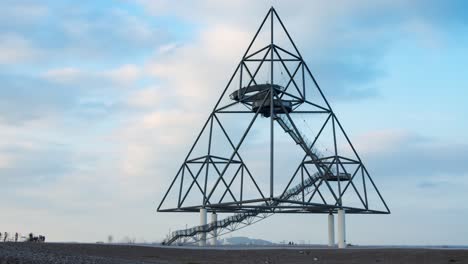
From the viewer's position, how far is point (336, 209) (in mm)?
62969

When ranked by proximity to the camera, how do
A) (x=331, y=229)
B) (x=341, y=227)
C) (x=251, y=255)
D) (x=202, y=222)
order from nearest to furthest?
(x=251, y=255), (x=341, y=227), (x=202, y=222), (x=331, y=229)

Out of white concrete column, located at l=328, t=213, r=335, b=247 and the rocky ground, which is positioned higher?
white concrete column, located at l=328, t=213, r=335, b=247

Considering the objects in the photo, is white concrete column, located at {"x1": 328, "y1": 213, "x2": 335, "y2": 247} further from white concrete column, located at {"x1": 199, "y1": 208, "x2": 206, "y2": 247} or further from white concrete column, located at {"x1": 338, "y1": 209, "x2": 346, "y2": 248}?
white concrete column, located at {"x1": 199, "y1": 208, "x2": 206, "y2": 247}

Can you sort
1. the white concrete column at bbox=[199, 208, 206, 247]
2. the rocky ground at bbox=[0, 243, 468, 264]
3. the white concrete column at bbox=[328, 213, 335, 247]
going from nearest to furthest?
the rocky ground at bbox=[0, 243, 468, 264] < the white concrete column at bbox=[199, 208, 206, 247] < the white concrete column at bbox=[328, 213, 335, 247]

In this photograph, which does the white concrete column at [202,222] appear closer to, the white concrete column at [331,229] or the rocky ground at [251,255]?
the white concrete column at [331,229]

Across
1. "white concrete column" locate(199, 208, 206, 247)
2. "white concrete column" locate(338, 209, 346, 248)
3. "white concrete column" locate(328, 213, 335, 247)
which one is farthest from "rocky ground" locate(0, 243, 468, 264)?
"white concrete column" locate(328, 213, 335, 247)

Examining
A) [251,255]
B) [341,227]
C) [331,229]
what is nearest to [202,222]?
[341,227]

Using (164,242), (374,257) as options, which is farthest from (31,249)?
(164,242)

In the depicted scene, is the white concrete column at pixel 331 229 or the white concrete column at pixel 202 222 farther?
the white concrete column at pixel 331 229

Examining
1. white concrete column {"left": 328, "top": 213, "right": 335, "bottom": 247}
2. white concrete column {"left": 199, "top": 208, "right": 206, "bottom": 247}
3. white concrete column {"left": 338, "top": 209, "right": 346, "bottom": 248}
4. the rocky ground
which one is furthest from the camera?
white concrete column {"left": 328, "top": 213, "right": 335, "bottom": 247}

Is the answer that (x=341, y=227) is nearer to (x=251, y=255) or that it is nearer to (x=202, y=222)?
(x=202, y=222)

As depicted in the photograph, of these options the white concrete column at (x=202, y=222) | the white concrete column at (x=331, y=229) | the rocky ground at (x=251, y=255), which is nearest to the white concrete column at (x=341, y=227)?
the white concrete column at (x=331, y=229)

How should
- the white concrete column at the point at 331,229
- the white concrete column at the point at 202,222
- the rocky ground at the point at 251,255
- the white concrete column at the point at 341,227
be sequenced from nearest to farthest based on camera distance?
the rocky ground at the point at 251,255 < the white concrete column at the point at 341,227 < the white concrete column at the point at 202,222 < the white concrete column at the point at 331,229

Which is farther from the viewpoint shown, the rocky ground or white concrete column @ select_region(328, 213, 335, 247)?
white concrete column @ select_region(328, 213, 335, 247)
